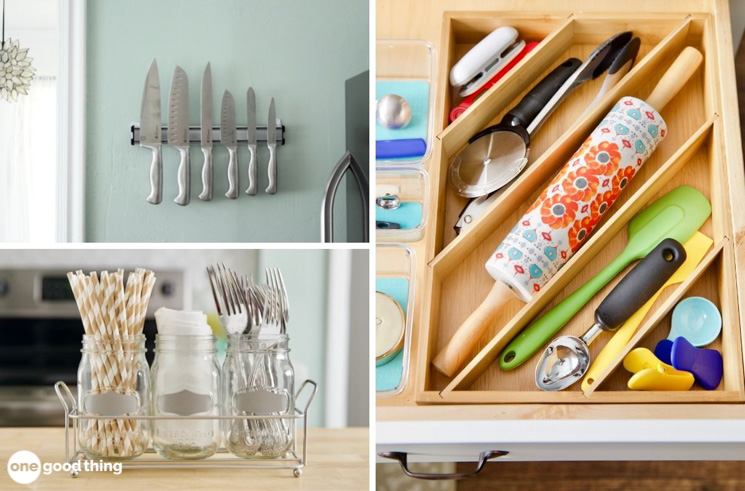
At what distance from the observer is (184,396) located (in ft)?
2.30

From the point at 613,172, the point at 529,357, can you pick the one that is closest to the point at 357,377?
the point at 529,357

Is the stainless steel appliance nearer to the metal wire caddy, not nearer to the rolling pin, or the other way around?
the metal wire caddy

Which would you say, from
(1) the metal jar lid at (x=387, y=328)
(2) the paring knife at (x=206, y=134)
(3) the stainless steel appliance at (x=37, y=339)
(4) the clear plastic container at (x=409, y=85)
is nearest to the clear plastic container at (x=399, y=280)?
(1) the metal jar lid at (x=387, y=328)

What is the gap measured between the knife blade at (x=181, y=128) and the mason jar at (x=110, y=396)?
0.18m

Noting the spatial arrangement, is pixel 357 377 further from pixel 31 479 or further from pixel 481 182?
pixel 31 479

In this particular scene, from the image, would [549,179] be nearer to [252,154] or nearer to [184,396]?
[252,154]

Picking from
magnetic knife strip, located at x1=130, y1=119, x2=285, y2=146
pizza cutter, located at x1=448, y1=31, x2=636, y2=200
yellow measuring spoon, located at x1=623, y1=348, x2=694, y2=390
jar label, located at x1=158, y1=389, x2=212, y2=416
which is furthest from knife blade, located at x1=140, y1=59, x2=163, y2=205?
yellow measuring spoon, located at x1=623, y1=348, x2=694, y2=390

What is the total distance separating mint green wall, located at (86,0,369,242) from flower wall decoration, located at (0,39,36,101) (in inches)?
2.8

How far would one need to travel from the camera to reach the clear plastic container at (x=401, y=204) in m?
0.81

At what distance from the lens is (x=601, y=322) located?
802mm

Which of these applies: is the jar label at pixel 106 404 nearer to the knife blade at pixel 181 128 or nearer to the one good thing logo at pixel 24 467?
the one good thing logo at pixel 24 467

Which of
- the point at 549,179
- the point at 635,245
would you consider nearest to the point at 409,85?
the point at 549,179

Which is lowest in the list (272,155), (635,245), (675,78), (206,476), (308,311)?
(206,476)

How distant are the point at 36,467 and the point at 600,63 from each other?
83cm
